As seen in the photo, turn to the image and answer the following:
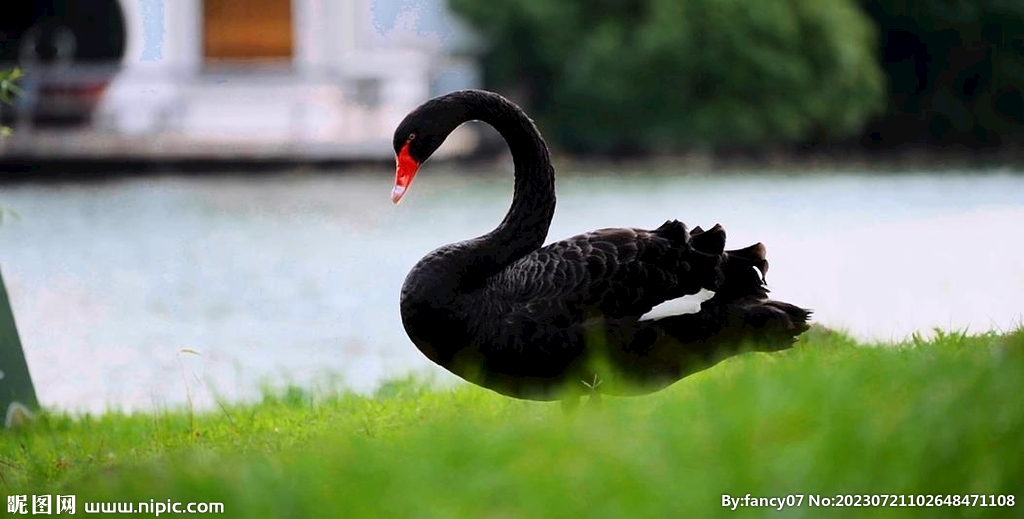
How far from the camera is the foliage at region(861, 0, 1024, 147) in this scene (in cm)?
2711

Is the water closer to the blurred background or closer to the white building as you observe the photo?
the blurred background

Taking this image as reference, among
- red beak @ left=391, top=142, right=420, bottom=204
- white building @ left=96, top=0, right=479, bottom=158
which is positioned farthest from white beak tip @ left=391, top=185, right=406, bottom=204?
white building @ left=96, top=0, right=479, bottom=158

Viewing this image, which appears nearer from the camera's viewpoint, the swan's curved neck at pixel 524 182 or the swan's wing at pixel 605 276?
the swan's wing at pixel 605 276

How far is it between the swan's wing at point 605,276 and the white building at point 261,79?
17.3 m

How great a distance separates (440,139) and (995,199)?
14.1 m

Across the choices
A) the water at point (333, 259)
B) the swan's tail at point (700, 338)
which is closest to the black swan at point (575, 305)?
the swan's tail at point (700, 338)

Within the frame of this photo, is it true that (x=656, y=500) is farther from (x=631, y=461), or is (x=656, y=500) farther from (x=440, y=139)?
(x=440, y=139)

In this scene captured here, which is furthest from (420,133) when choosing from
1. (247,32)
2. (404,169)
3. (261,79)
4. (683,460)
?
(247,32)

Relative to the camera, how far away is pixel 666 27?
950 inches

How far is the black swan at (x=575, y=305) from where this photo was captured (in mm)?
3416

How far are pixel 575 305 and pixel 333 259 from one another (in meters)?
8.87

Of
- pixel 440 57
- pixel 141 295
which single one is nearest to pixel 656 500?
pixel 141 295

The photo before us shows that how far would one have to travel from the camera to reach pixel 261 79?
21.1m

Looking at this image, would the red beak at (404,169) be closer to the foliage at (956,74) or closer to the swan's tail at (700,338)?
the swan's tail at (700,338)
